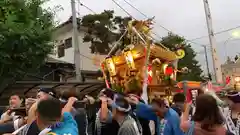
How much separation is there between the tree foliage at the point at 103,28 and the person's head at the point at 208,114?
18777 mm

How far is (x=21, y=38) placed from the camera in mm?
11258

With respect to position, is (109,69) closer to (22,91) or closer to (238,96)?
(22,91)

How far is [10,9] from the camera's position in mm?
12180

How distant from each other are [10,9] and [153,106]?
362 inches

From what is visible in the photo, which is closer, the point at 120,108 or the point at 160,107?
the point at 120,108

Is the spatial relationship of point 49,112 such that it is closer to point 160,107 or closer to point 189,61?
point 160,107

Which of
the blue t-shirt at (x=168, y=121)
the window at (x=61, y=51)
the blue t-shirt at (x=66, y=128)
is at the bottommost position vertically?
the blue t-shirt at (x=168, y=121)

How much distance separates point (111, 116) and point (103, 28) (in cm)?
1730

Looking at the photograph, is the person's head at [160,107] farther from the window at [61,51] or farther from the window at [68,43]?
the window at [61,51]

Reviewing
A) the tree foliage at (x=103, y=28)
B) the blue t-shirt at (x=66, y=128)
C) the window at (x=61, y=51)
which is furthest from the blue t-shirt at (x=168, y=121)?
the window at (x=61, y=51)

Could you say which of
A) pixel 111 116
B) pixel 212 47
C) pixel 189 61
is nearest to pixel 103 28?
pixel 212 47

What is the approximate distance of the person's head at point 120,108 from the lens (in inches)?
169

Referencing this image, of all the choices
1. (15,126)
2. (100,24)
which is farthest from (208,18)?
(15,126)

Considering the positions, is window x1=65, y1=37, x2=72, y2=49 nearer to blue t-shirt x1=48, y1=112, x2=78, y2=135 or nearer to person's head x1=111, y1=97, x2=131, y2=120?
person's head x1=111, y1=97, x2=131, y2=120
